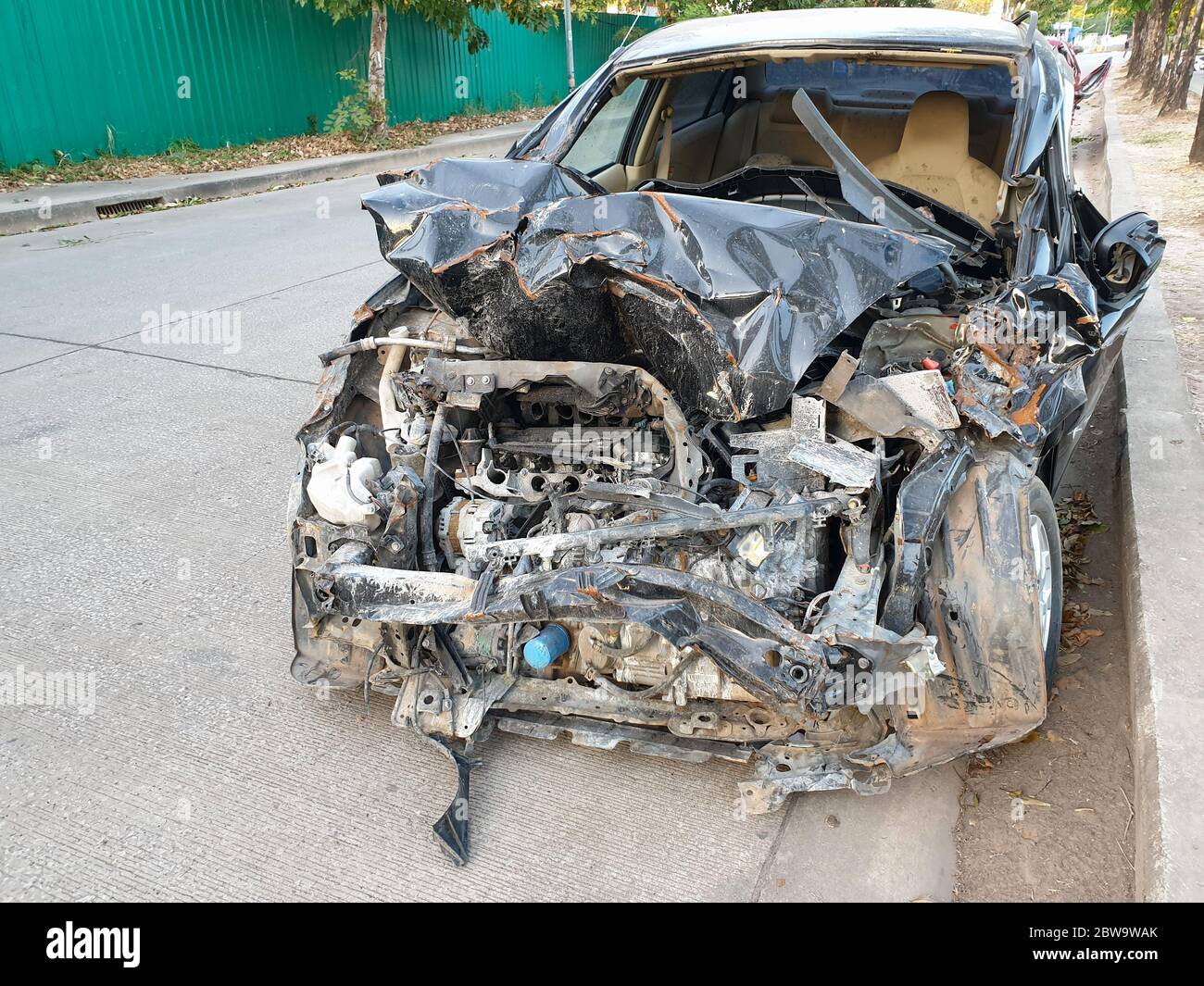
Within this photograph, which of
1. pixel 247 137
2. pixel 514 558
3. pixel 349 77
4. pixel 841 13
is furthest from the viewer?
pixel 349 77

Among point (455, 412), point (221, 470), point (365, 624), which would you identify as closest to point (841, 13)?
point (455, 412)

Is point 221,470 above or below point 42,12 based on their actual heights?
below

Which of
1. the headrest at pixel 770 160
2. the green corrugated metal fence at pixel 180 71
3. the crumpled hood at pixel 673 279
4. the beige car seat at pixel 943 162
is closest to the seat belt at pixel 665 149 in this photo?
the headrest at pixel 770 160

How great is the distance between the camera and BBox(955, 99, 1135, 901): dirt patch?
2363mm

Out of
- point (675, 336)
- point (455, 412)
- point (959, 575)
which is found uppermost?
point (675, 336)

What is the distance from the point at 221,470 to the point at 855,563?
131 inches

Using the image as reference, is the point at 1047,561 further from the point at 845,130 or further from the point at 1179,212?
the point at 1179,212

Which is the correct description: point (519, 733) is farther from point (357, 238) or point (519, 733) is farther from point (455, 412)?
point (357, 238)

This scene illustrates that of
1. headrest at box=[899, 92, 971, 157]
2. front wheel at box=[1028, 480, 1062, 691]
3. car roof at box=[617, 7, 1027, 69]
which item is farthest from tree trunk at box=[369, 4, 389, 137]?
front wheel at box=[1028, 480, 1062, 691]

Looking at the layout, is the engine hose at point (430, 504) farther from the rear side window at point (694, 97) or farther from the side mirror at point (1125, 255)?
the side mirror at point (1125, 255)

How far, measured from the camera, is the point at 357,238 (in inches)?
372

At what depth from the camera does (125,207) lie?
1099cm

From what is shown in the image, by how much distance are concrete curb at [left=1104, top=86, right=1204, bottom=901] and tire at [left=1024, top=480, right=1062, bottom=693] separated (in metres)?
0.33

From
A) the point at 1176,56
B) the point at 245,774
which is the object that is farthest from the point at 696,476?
the point at 1176,56
